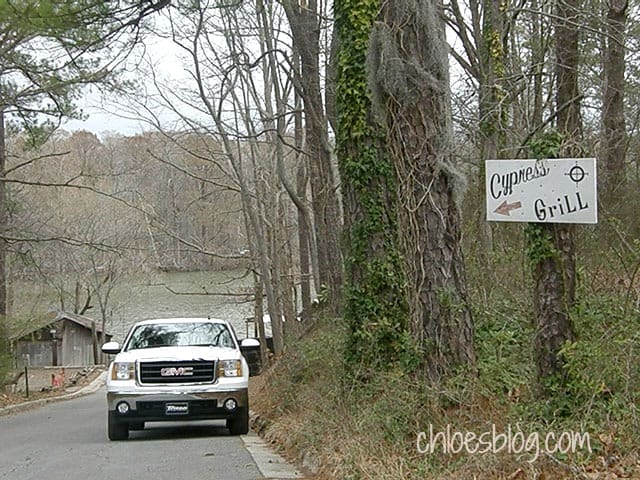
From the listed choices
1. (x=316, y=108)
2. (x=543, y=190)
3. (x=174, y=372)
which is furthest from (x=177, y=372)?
(x=543, y=190)

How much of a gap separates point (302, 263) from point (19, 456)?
19.7 meters

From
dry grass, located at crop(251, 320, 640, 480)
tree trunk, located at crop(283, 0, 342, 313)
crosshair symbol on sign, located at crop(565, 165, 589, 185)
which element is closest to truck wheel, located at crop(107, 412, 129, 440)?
dry grass, located at crop(251, 320, 640, 480)

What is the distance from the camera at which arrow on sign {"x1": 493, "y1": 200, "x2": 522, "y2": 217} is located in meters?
6.89

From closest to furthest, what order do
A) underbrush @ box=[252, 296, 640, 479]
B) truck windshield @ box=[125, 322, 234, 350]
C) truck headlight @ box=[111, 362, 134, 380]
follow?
underbrush @ box=[252, 296, 640, 479], truck headlight @ box=[111, 362, 134, 380], truck windshield @ box=[125, 322, 234, 350]


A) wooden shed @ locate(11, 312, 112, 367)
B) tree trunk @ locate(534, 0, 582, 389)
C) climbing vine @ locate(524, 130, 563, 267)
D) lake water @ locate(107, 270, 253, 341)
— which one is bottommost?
wooden shed @ locate(11, 312, 112, 367)

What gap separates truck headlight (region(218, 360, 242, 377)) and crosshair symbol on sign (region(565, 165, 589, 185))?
809cm

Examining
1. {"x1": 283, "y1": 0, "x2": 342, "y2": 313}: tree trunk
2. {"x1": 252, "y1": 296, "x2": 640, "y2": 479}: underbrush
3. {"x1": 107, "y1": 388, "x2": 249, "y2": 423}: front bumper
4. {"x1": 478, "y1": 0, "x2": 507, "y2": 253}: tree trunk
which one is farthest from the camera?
{"x1": 283, "y1": 0, "x2": 342, "y2": 313}: tree trunk

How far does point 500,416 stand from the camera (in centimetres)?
709

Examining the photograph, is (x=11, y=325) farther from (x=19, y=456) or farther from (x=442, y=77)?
(x=442, y=77)

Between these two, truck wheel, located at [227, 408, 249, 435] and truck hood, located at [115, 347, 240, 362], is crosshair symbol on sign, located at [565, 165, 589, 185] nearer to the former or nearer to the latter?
truck hood, located at [115, 347, 240, 362]

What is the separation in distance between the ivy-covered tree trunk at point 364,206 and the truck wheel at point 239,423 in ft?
10.6

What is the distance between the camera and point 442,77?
355 inches

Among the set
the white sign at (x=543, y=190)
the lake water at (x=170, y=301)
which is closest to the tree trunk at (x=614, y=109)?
the white sign at (x=543, y=190)

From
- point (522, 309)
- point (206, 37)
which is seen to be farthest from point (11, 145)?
point (522, 309)
